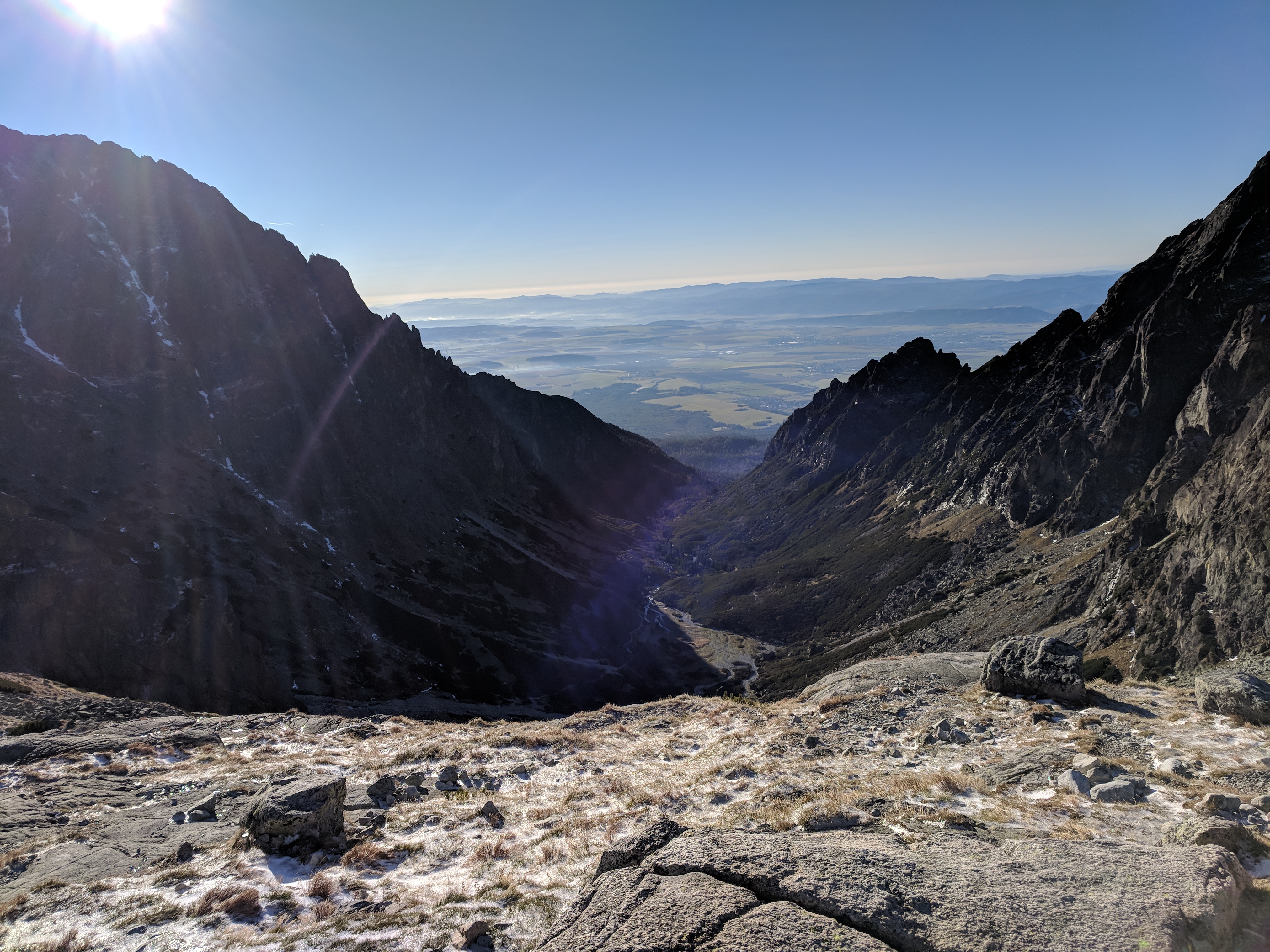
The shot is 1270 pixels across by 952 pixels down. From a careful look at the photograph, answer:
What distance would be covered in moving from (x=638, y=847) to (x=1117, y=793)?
32.2 ft

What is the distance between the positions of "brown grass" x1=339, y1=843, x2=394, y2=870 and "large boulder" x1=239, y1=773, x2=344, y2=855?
0.68m

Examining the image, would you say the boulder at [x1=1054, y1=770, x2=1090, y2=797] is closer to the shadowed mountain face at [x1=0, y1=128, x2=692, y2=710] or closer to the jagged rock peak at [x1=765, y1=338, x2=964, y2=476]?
the shadowed mountain face at [x1=0, y1=128, x2=692, y2=710]

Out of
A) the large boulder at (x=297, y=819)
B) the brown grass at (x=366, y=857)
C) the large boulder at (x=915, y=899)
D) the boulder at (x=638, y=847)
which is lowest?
the brown grass at (x=366, y=857)

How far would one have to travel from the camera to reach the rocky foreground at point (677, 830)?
6.75 metres

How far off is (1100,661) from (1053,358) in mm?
95777

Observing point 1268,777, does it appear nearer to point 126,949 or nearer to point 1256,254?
point 126,949

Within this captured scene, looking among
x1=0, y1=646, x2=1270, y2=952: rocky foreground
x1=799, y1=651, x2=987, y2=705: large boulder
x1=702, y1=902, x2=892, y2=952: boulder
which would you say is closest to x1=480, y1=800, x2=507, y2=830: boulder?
x1=0, y1=646, x2=1270, y2=952: rocky foreground

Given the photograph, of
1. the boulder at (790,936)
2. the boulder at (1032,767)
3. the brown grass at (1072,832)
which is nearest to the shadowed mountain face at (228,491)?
the boulder at (1032,767)

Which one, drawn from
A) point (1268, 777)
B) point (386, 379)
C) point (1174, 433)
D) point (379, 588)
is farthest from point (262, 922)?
point (386, 379)

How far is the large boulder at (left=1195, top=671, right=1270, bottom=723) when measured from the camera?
16.4 m

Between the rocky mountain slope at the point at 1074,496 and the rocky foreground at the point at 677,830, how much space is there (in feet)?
67.8

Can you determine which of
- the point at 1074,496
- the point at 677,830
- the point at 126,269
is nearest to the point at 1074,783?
the point at 677,830

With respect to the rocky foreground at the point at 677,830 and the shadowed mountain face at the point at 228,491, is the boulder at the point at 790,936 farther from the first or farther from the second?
the shadowed mountain face at the point at 228,491

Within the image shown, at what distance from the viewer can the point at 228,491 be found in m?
77.3
